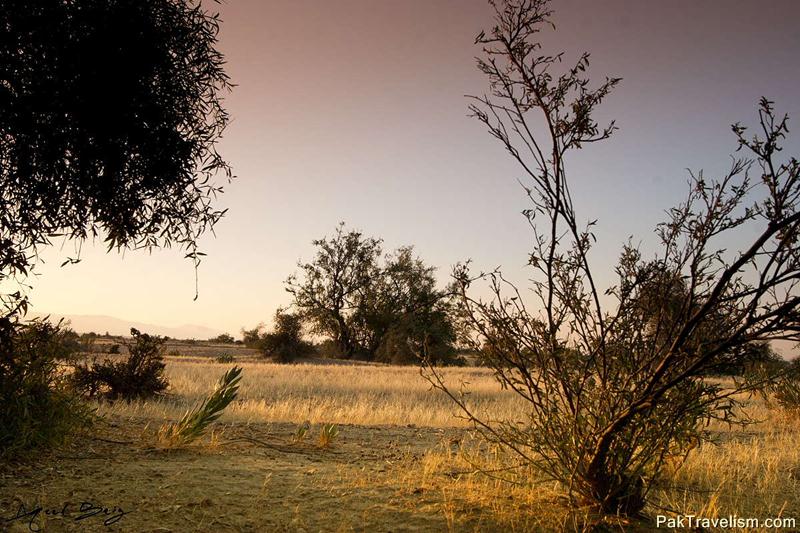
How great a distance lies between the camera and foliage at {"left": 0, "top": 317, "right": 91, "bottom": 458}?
6.06m

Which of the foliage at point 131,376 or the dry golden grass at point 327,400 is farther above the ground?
the foliage at point 131,376

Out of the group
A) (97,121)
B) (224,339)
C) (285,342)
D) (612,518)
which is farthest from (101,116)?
(224,339)

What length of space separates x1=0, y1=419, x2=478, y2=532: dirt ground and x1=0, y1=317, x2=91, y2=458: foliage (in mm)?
270

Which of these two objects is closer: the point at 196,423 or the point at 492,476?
the point at 492,476

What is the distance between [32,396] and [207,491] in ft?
9.90

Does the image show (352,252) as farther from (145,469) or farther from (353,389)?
(145,469)

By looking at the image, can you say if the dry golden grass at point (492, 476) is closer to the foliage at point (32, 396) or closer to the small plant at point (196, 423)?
the small plant at point (196, 423)

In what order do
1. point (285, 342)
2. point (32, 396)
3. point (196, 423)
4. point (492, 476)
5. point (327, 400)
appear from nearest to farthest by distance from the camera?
point (492, 476) → point (32, 396) → point (196, 423) → point (327, 400) → point (285, 342)
